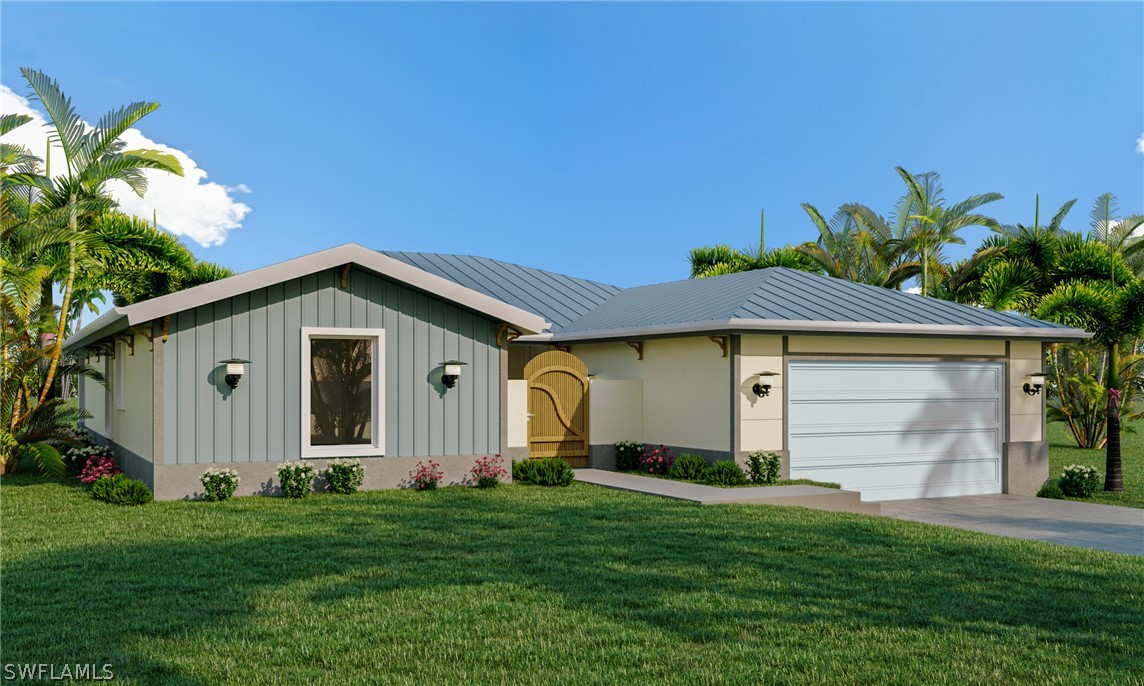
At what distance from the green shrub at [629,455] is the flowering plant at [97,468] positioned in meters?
7.96

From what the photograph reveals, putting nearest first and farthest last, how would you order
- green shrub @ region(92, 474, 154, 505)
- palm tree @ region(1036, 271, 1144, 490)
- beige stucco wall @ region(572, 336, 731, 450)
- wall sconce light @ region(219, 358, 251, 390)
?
green shrub @ region(92, 474, 154, 505)
wall sconce light @ region(219, 358, 251, 390)
beige stucco wall @ region(572, 336, 731, 450)
palm tree @ region(1036, 271, 1144, 490)

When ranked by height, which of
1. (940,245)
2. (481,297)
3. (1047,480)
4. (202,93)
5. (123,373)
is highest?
(202,93)

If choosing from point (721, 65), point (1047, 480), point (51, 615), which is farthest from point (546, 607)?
point (721, 65)

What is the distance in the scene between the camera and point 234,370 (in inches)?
465

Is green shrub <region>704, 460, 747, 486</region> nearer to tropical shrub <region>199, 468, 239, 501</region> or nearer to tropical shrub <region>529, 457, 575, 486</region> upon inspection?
tropical shrub <region>529, 457, 575, 486</region>

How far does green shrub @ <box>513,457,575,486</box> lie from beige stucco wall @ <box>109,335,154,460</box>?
5.02 metres

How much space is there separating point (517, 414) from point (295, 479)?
3.96 meters

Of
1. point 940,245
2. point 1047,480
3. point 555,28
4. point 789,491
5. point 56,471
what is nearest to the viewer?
point 789,491

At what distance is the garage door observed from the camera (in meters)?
14.8

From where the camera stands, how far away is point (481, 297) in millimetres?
13164

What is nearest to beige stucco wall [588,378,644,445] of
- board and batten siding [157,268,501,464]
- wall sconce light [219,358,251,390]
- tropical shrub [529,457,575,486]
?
tropical shrub [529,457,575,486]

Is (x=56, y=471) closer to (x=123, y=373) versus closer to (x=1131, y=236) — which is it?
(x=123, y=373)

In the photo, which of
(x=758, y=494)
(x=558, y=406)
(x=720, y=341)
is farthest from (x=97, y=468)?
(x=758, y=494)

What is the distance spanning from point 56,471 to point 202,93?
7433 mm
